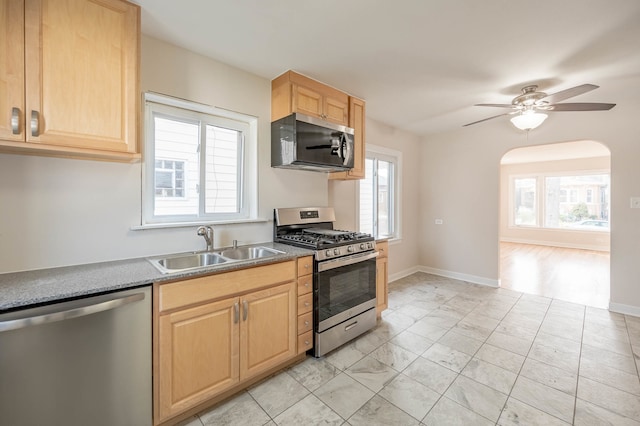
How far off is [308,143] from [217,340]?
1.74 meters

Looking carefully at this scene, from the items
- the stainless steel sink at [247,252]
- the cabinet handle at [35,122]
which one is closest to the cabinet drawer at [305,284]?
the stainless steel sink at [247,252]

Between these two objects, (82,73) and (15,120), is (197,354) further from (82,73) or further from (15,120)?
(82,73)

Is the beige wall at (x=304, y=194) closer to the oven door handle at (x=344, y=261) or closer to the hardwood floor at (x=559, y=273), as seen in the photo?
the hardwood floor at (x=559, y=273)

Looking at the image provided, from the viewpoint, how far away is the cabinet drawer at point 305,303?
2141 millimetres

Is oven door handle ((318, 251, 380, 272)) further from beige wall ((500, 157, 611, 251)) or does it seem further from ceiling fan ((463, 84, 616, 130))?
beige wall ((500, 157, 611, 251))

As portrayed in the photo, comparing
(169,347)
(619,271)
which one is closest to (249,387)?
(169,347)

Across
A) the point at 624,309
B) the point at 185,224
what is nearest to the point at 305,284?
the point at 185,224

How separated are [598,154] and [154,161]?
943 centimetres

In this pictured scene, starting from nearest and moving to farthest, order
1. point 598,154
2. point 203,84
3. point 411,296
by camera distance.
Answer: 1. point 203,84
2. point 411,296
3. point 598,154

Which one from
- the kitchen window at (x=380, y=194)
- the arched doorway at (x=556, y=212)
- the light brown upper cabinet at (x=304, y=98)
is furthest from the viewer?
the arched doorway at (x=556, y=212)

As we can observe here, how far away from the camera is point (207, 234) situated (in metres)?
2.15

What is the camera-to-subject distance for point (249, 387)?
1.91 m

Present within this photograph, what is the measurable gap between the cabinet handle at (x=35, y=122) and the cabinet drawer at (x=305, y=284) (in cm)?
176

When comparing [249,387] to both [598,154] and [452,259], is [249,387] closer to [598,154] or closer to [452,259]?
[452,259]
